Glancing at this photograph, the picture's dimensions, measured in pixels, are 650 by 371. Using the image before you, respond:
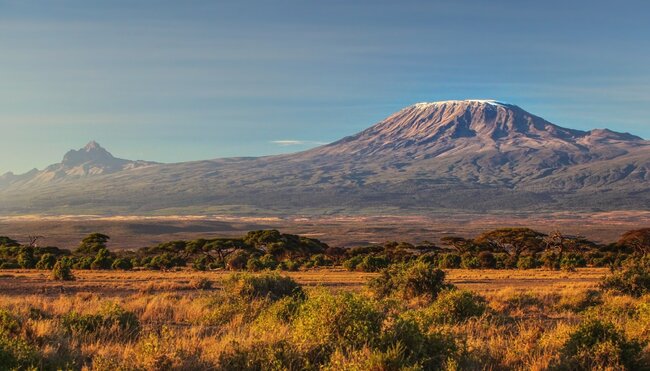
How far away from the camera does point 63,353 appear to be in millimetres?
8344

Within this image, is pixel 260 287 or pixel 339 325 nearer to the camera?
pixel 339 325

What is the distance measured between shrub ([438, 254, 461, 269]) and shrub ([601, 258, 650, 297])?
907 inches

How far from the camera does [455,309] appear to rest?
511 inches

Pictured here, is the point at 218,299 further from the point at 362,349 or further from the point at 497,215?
the point at 497,215

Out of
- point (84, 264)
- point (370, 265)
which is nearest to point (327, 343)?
point (370, 265)

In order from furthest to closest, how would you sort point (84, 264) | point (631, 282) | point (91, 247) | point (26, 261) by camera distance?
1. point (91, 247)
2. point (26, 261)
3. point (84, 264)
4. point (631, 282)

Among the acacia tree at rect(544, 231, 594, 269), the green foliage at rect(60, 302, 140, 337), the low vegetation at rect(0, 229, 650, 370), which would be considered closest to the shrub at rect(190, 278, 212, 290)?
the low vegetation at rect(0, 229, 650, 370)

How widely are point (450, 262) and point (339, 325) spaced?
35554mm

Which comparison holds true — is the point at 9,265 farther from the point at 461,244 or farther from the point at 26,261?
the point at 461,244

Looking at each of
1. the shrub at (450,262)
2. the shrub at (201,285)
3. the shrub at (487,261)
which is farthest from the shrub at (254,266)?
the shrub at (487,261)

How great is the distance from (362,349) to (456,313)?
5.61 metres

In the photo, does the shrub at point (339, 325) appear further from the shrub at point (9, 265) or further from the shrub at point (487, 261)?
the shrub at point (9, 265)

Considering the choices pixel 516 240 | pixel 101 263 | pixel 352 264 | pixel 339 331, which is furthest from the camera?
pixel 516 240

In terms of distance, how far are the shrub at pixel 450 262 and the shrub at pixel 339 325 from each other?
114ft
